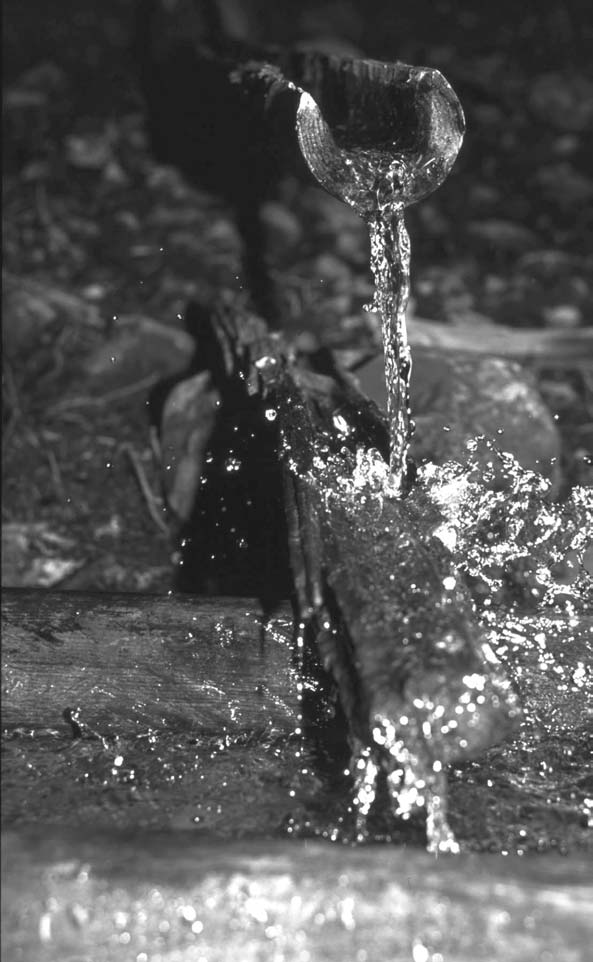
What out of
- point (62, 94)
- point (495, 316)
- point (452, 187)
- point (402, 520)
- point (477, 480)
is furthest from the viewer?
point (62, 94)

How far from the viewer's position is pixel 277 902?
1.45 metres

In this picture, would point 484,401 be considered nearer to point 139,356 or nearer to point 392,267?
point 392,267

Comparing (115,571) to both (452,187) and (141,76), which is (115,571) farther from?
(141,76)

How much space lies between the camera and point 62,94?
7039 millimetres

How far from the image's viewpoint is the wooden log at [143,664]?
6.82ft

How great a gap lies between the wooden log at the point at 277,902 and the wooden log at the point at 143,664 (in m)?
0.58

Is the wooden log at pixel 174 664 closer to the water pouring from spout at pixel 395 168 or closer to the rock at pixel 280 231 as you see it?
the water pouring from spout at pixel 395 168

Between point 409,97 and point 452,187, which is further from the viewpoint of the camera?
point 452,187

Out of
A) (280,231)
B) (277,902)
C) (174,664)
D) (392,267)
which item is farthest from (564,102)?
(277,902)

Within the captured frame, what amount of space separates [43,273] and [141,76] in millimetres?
2352

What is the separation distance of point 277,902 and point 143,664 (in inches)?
28.3

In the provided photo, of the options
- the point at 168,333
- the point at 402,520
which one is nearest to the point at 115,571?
the point at 168,333

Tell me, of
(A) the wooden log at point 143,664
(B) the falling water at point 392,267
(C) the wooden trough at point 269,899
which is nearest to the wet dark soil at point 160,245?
(B) the falling water at point 392,267

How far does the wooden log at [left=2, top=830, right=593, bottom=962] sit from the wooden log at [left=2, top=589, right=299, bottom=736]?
58 cm
